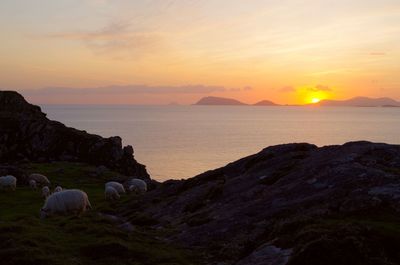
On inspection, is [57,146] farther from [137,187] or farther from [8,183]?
[137,187]

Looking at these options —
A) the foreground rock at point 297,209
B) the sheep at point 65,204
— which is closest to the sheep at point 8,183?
the sheep at point 65,204

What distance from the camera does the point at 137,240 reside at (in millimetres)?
23172

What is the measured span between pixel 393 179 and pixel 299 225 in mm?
6381

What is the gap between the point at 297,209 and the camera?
2186 cm

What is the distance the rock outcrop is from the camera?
90.7 metres

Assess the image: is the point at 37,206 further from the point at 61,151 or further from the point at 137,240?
the point at 61,151

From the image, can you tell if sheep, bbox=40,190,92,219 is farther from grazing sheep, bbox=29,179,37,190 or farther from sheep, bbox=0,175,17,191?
grazing sheep, bbox=29,179,37,190

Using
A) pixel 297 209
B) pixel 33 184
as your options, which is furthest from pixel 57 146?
pixel 297 209

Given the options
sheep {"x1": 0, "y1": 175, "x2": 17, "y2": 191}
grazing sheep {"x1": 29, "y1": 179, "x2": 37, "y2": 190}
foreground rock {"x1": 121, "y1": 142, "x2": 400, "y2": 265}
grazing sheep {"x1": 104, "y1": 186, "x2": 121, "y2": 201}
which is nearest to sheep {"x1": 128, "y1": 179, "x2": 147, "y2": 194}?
grazing sheep {"x1": 104, "y1": 186, "x2": 121, "y2": 201}

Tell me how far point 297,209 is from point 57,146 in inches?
3094

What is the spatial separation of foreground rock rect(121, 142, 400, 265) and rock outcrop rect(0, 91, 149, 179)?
56795 mm

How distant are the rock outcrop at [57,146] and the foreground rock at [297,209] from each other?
5680 cm

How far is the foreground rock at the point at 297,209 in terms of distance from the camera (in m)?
15.4

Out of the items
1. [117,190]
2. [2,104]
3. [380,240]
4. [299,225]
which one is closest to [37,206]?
[117,190]
